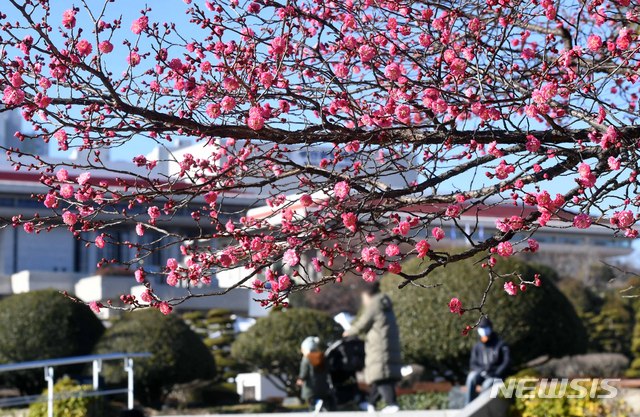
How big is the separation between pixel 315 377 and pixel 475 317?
16.5 feet

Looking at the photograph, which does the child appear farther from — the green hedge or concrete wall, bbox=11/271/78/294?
concrete wall, bbox=11/271/78/294

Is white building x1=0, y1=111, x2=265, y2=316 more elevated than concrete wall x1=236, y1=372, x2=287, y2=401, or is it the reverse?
white building x1=0, y1=111, x2=265, y2=316

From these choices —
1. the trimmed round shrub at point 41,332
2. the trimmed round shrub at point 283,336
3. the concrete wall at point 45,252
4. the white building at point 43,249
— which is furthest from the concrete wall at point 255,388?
the concrete wall at point 45,252

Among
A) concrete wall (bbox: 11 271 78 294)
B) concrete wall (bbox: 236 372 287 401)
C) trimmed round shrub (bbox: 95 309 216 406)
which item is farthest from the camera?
concrete wall (bbox: 11 271 78 294)

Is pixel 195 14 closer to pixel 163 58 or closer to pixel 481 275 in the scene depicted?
pixel 163 58

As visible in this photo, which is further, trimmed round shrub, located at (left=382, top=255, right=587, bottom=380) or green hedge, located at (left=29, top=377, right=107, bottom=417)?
trimmed round shrub, located at (left=382, top=255, right=587, bottom=380)

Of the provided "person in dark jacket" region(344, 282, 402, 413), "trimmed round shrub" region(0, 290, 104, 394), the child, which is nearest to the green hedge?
the child

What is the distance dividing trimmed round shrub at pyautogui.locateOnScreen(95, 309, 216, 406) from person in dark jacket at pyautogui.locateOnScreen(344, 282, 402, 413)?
8489mm

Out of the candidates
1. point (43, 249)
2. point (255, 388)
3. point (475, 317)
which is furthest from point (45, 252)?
point (475, 317)

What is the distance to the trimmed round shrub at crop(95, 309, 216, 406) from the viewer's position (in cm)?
1867

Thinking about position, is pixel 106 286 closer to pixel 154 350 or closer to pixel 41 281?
pixel 41 281

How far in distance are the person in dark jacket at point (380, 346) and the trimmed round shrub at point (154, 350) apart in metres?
8.49

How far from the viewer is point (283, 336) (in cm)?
1842

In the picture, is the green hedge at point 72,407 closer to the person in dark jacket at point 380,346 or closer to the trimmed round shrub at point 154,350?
the person in dark jacket at point 380,346
